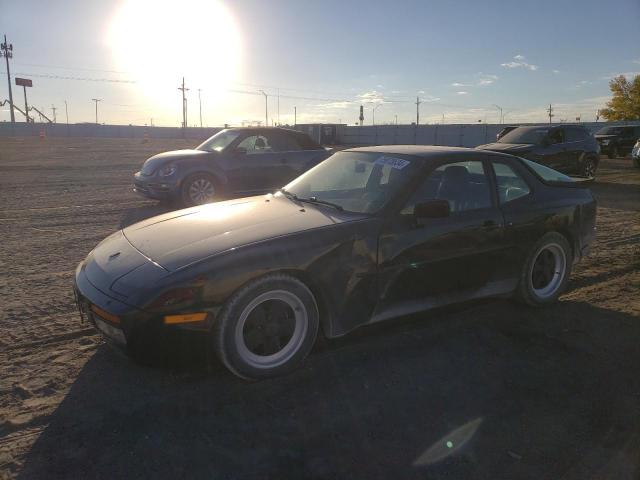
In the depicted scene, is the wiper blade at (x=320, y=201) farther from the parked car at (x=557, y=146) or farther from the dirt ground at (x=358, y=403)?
the parked car at (x=557, y=146)

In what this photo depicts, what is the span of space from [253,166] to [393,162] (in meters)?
5.41

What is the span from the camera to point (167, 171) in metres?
8.48

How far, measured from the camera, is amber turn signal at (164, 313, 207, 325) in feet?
8.63

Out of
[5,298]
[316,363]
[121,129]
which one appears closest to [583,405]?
[316,363]

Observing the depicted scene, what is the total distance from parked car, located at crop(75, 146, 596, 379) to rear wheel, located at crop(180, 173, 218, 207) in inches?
185

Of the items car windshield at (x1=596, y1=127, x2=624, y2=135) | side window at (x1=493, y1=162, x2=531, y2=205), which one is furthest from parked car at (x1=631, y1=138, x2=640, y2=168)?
side window at (x1=493, y1=162, x2=531, y2=205)

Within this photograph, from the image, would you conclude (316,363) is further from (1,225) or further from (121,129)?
(121,129)

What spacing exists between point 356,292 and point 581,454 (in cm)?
147

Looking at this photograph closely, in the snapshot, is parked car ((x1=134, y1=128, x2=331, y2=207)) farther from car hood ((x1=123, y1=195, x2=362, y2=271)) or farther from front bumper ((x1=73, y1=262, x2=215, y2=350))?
front bumper ((x1=73, y1=262, x2=215, y2=350))

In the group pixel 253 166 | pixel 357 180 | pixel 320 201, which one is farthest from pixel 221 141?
pixel 320 201

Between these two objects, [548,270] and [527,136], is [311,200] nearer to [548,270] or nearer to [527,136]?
[548,270]

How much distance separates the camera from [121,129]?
75.7 m

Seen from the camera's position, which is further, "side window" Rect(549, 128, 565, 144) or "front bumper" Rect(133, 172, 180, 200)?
"side window" Rect(549, 128, 565, 144)

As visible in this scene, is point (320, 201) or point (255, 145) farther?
point (255, 145)
